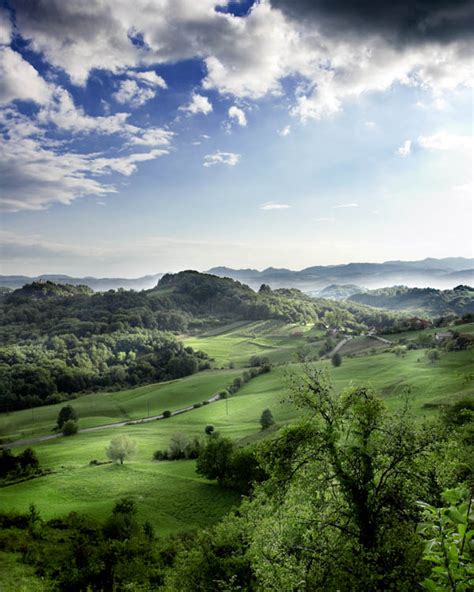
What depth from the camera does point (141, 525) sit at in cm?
4450

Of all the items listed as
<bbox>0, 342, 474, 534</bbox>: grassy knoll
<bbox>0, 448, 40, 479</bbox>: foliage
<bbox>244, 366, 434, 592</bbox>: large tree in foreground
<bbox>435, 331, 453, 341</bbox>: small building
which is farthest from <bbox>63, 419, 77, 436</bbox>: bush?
<bbox>435, 331, 453, 341</bbox>: small building

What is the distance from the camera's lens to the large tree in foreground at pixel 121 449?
72438 millimetres

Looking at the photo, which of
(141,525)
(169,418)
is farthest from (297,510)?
(169,418)

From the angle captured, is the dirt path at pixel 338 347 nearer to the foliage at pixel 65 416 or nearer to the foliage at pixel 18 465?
the foliage at pixel 65 416

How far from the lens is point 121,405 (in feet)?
456

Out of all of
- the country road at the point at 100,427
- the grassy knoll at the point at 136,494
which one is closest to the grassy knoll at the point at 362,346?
the country road at the point at 100,427

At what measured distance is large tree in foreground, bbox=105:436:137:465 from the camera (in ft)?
238

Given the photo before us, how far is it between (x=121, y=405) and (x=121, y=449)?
6973 cm

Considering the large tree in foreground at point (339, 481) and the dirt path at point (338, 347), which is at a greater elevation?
the large tree in foreground at point (339, 481)

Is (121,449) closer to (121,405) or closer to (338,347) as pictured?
(121,405)

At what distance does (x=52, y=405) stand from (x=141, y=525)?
423 ft

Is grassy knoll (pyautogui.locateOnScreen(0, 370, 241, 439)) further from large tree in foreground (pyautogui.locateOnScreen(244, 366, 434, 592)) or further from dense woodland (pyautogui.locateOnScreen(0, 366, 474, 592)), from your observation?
large tree in foreground (pyautogui.locateOnScreen(244, 366, 434, 592))

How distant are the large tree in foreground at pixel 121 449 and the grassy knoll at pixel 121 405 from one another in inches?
1937

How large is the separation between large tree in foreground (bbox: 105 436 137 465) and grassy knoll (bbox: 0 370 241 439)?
4919 cm
